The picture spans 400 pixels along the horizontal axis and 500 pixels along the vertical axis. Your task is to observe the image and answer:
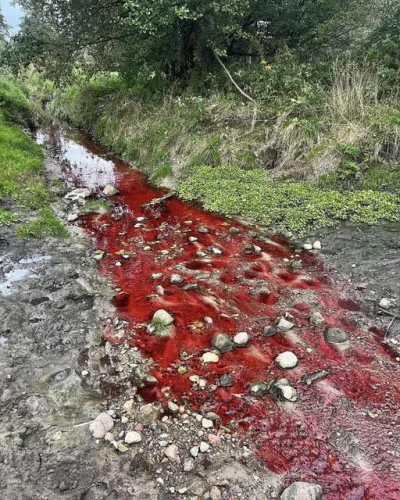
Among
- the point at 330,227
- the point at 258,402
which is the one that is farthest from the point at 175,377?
the point at 330,227

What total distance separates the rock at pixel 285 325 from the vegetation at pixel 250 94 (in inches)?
102

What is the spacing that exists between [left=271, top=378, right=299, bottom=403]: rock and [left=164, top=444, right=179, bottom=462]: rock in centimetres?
106

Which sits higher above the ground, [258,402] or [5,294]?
[5,294]

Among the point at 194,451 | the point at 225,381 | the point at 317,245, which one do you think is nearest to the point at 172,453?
the point at 194,451

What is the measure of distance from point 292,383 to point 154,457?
148 cm

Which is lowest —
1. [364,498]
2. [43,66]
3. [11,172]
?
[364,498]

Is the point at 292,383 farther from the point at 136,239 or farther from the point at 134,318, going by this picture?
the point at 136,239

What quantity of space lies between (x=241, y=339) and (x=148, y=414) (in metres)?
1.35

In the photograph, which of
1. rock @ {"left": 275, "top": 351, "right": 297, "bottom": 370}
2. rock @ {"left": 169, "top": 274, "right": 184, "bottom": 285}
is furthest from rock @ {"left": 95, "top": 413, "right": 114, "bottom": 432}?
rock @ {"left": 169, "top": 274, "right": 184, "bottom": 285}

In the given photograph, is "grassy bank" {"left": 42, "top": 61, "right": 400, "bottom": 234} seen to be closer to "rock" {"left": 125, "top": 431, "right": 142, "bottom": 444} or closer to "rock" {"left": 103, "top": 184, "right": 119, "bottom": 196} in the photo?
"rock" {"left": 103, "top": 184, "right": 119, "bottom": 196}

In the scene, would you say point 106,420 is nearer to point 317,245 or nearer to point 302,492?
point 302,492

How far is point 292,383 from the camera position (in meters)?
3.81

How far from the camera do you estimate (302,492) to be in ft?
9.16

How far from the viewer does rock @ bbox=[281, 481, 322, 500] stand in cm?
278
